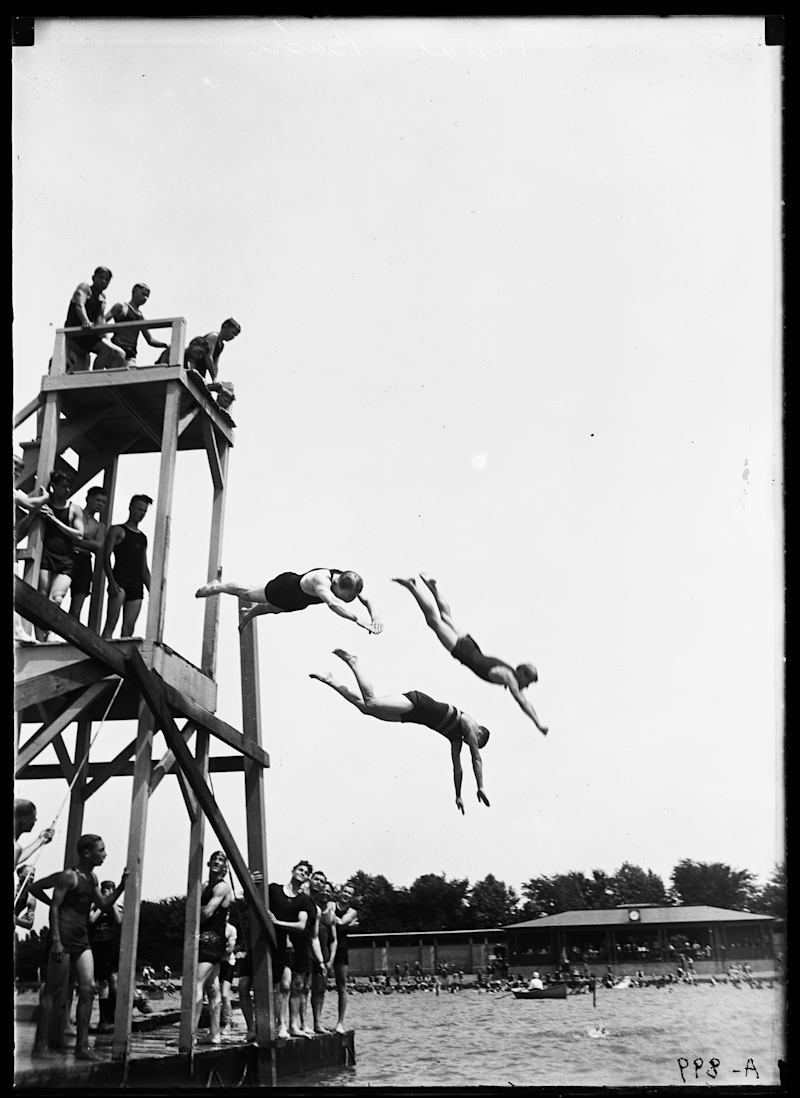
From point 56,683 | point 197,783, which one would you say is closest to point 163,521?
point 56,683

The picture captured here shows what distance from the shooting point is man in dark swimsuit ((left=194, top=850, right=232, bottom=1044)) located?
980 cm

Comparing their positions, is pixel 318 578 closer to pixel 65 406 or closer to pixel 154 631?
pixel 154 631

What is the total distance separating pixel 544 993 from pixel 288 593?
5883 millimetres

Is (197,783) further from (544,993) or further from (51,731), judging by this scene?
(544,993)

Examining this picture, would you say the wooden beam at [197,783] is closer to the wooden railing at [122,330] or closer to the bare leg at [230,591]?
the bare leg at [230,591]

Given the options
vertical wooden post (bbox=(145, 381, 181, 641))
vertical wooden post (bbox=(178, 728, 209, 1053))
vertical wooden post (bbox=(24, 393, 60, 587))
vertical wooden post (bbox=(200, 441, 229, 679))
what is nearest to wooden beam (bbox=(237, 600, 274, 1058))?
vertical wooden post (bbox=(200, 441, 229, 679))

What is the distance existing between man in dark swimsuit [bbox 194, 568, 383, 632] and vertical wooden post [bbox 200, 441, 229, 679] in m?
0.16

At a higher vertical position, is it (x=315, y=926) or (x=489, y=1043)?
(x=315, y=926)

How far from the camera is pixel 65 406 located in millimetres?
9742

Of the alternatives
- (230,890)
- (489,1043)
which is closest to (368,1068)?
(489,1043)

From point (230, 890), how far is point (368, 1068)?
7.95 feet

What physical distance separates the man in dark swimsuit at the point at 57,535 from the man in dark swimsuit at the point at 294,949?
3636mm

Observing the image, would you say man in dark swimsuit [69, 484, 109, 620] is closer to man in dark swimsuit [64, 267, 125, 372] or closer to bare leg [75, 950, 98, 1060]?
man in dark swimsuit [64, 267, 125, 372]

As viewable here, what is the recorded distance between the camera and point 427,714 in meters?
10.4
